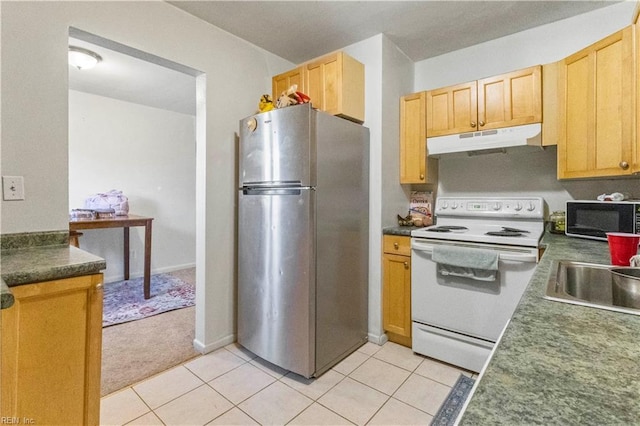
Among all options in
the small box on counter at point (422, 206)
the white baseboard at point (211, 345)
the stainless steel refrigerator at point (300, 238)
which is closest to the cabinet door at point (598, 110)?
the small box on counter at point (422, 206)

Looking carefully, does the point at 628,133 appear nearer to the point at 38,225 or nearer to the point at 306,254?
the point at 306,254

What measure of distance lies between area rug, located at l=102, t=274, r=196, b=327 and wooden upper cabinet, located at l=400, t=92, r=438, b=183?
8.72 ft

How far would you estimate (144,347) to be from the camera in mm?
Answer: 2314

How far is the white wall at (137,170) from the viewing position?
374 cm

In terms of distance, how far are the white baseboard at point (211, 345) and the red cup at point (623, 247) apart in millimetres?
2383

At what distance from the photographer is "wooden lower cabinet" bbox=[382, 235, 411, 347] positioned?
2292 millimetres

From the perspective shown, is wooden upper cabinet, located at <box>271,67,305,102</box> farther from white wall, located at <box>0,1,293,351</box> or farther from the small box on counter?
the small box on counter

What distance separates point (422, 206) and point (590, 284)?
165 cm

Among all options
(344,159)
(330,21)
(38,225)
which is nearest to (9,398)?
(38,225)

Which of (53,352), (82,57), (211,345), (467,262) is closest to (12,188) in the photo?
(53,352)

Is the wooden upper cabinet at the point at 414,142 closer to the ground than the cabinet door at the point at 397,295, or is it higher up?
higher up

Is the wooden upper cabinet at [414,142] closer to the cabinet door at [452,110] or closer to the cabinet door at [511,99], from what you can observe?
the cabinet door at [452,110]

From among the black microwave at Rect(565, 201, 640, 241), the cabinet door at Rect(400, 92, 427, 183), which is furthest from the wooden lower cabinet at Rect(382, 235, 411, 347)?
the black microwave at Rect(565, 201, 640, 241)

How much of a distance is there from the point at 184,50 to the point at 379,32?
147 cm
